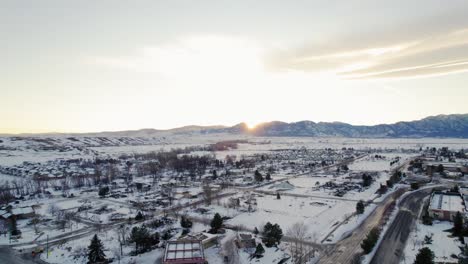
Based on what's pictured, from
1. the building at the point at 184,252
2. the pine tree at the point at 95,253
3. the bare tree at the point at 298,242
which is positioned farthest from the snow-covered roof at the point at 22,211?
the bare tree at the point at 298,242

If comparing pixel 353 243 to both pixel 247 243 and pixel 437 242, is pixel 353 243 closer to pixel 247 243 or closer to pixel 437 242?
pixel 437 242

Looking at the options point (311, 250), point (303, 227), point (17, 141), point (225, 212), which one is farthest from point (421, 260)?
→ point (17, 141)

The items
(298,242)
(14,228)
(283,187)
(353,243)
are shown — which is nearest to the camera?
(353,243)

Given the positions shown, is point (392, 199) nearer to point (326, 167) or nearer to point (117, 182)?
point (326, 167)

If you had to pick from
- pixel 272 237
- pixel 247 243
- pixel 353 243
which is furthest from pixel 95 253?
pixel 353 243

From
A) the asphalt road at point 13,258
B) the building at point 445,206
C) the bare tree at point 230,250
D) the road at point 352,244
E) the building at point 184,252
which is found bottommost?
the asphalt road at point 13,258

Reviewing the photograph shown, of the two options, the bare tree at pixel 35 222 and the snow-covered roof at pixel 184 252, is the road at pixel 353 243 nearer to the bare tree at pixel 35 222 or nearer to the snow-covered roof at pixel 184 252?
the snow-covered roof at pixel 184 252

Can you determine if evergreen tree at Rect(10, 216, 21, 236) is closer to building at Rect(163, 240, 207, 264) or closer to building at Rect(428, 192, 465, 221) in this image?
building at Rect(163, 240, 207, 264)
